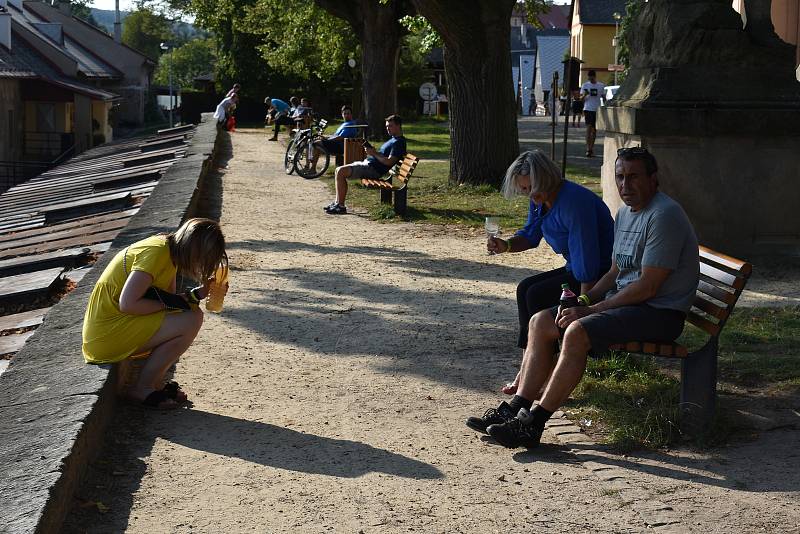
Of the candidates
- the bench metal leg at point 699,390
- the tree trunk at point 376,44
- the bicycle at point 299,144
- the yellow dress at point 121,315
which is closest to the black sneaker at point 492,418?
the bench metal leg at point 699,390

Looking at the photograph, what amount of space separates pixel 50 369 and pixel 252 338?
2.29m

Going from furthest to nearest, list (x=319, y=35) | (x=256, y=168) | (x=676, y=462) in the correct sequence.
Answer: (x=319, y=35), (x=256, y=168), (x=676, y=462)

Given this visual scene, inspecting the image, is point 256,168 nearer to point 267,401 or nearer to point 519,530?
point 267,401

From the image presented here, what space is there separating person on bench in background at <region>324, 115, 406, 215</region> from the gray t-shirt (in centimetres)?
982

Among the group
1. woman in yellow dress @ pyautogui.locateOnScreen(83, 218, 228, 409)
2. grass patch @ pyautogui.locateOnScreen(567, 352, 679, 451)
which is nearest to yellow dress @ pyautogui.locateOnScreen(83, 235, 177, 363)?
woman in yellow dress @ pyautogui.locateOnScreen(83, 218, 228, 409)

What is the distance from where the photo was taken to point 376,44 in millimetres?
29797

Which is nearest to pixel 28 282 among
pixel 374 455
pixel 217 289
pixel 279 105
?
pixel 217 289

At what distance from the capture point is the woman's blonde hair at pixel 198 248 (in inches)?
221

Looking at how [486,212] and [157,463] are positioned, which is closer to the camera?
[157,463]

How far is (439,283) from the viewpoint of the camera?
9.98m

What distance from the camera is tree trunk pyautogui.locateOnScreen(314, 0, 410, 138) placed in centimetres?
2948

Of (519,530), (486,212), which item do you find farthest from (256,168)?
(519,530)

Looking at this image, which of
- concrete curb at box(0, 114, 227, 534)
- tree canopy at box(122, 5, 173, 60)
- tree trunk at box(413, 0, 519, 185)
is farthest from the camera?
tree canopy at box(122, 5, 173, 60)

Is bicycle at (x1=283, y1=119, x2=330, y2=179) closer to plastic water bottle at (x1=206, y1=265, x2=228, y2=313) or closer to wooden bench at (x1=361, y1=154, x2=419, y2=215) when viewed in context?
wooden bench at (x1=361, y1=154, x2=419, y2=215)
